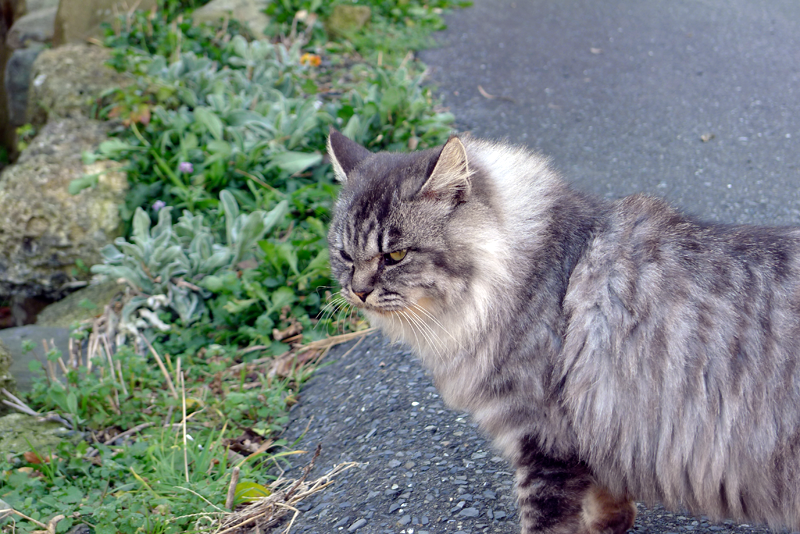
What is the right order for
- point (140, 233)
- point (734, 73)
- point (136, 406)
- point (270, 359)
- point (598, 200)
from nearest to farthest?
point (598, 200)
point (136, 406)
point (270, 359)
point (140, 233)
point (734, 73)

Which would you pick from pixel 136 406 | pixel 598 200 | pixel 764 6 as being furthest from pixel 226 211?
pixel 764 6

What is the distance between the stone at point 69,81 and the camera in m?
5.92

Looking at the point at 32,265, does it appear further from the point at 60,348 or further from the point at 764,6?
the point at 764,6

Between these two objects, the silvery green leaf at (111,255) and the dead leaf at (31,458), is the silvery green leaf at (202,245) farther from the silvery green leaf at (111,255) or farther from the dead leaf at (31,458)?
the dead leaf at (31,458)

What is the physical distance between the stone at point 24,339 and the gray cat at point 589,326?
2392 millimetres

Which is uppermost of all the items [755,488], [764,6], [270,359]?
[764,6]

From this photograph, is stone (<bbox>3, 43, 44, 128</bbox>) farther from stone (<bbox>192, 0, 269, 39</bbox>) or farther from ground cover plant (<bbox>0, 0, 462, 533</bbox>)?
stone (<bbox>192, 0, 269, 39</bbox>)

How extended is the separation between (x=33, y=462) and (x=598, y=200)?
2842 millimetres

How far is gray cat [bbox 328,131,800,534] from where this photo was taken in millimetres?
2189

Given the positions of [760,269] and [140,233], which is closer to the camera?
[760,269]

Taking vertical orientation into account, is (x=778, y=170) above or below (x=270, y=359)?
above

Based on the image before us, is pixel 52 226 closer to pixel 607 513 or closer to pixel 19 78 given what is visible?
pixel 19 78

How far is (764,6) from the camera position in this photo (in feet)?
24.7

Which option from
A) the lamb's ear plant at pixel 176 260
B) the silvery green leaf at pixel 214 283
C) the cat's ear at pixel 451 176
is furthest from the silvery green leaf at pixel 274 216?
the cat's ear at pixel 451 176
